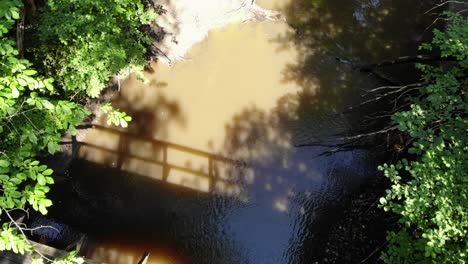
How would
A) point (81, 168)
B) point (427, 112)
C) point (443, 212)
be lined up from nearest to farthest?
point (443, 212)
point (427, 112)
point (81, 168)

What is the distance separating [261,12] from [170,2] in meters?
2.79

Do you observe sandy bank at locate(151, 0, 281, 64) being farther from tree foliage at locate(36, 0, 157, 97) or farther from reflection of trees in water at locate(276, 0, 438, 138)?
tree foliage at locate(36, 0, 157, 97)

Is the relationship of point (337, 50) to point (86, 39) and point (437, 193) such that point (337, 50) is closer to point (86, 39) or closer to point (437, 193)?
point (437, 193)

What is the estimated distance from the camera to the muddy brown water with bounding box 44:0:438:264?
27.1 feet

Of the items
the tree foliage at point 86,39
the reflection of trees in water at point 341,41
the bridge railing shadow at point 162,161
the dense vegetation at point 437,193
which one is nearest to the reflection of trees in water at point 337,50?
the reflection of trees in water at point 341,41

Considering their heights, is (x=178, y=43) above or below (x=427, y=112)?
above

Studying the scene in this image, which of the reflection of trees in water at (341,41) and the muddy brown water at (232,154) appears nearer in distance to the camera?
the muddy brown water at (232,154)

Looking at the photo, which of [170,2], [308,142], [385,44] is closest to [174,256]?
[308,142]

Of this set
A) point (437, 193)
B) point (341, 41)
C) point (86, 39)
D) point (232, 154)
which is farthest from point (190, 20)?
point (437, 193)

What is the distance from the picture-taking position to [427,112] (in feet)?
18.5

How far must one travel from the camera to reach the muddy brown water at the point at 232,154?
827 cm

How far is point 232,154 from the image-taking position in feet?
30.1

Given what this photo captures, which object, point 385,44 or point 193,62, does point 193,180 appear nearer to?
point 193,62

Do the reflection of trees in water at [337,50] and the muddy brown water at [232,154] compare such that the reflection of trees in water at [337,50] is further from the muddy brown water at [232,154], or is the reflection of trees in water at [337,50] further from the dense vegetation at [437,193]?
the dense vegetation at [437,193]
